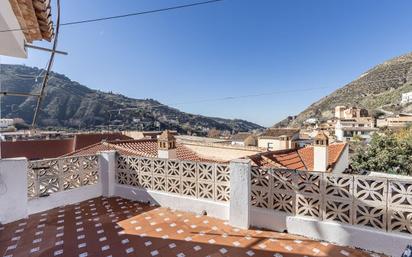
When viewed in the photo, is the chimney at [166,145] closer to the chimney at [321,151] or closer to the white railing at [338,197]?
the white railing at [338,197]

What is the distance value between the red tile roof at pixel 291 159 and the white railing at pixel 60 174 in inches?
213

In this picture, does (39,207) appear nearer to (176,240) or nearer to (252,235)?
(176,240)

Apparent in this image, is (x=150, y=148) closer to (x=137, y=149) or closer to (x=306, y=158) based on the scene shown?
(x=137, y=149)

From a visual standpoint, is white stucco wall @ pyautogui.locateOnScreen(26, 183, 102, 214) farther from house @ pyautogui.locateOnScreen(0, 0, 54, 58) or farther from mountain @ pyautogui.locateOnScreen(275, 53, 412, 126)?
mountain @ pyautogui.locateOnScreen(275, 53, 412, 126)

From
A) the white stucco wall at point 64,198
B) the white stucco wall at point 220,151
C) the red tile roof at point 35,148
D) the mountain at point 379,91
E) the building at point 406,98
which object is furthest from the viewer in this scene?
the mountain at point 379,91

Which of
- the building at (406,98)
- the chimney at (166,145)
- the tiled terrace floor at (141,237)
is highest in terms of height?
the building at (406,98)

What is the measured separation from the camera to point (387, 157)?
49.5 ft

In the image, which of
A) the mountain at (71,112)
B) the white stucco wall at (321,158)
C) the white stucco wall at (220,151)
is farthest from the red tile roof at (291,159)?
the mountain at (71,112)

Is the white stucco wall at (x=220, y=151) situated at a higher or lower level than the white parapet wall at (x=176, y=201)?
lower

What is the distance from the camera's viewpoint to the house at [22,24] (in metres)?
3.32

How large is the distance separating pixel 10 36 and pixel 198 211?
182 inches

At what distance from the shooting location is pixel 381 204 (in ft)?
10.3

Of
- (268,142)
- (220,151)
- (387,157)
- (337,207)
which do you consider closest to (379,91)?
(268,142)

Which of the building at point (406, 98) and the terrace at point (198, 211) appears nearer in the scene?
the terrace at point (198, 211)
